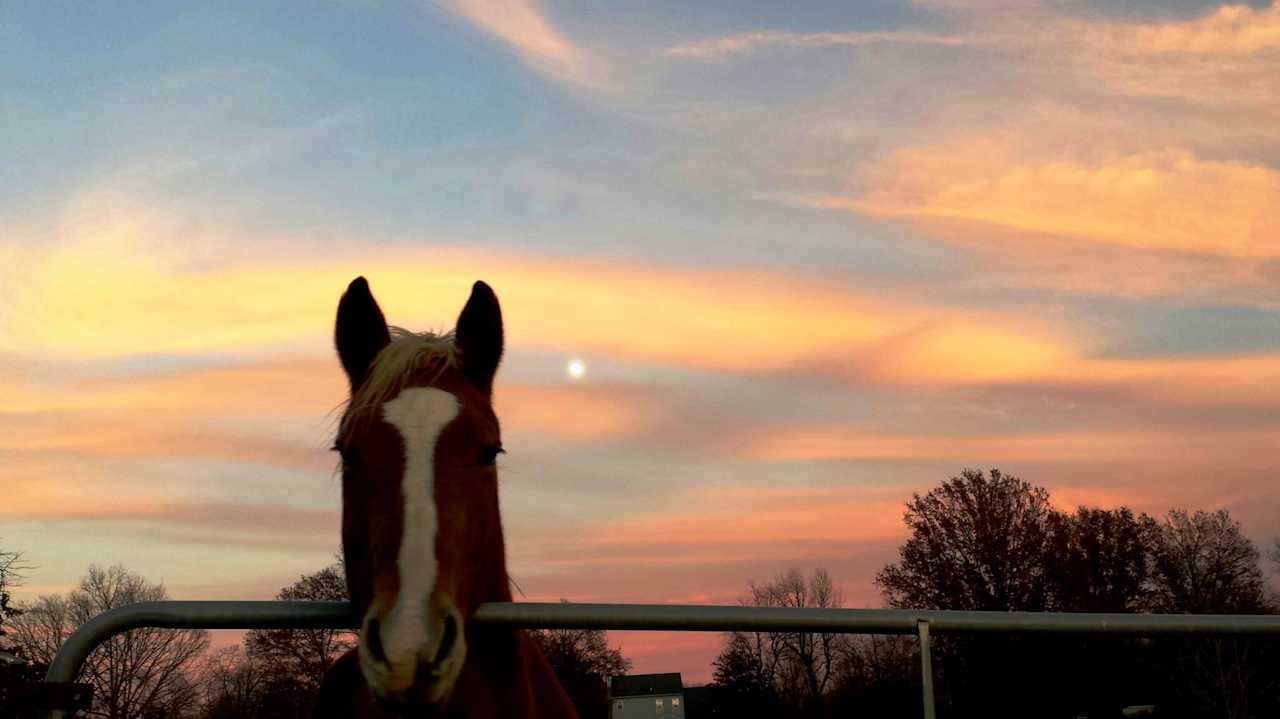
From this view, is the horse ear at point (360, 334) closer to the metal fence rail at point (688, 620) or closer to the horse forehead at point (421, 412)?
the horse forehead at point (421, 412)

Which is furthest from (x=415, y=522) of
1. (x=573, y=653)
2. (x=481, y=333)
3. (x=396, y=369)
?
(x=573, y=653)

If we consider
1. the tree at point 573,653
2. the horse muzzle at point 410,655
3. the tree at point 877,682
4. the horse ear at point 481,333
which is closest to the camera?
the horse muzzle at point 410,655

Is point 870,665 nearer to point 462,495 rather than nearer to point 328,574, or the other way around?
point 462,495

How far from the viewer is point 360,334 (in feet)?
11.9

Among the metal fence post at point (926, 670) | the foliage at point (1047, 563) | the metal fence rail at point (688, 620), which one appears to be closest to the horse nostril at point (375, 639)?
the metal fence rail at point (688, 620)

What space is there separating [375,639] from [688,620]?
35.0 inches

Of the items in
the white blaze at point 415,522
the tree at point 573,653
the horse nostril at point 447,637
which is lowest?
the tree at point 573,653

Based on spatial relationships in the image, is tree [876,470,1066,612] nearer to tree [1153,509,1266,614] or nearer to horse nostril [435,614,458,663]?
tree [1153,509,1266,614]

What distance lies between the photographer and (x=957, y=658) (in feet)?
14.8

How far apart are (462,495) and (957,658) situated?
274 centimetres

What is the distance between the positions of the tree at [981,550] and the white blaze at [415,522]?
44.9 m

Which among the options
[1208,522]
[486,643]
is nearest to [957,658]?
[486,643]

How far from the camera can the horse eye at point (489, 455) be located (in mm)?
3150

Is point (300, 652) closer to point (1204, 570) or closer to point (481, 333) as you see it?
point (481, 333)
